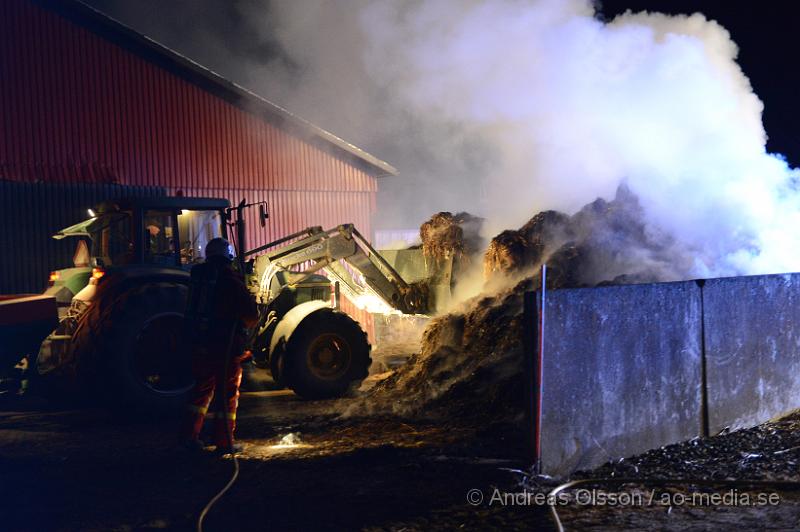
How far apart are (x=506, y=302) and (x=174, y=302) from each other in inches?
164

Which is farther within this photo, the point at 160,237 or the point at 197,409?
the point at 160,237

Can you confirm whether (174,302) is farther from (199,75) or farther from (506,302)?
(199,75)

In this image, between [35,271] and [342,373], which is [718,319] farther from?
[35,271]

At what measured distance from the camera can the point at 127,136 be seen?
580 inches

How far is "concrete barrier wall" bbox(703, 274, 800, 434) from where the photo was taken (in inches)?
259

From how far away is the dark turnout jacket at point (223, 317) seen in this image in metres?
6.77

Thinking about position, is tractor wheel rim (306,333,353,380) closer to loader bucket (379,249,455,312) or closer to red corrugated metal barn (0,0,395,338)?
loader bucket (379,249,455,312)

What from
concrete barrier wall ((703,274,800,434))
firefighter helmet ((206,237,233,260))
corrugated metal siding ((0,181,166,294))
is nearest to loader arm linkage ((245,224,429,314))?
firefighter helmet ((206,237,233,260))

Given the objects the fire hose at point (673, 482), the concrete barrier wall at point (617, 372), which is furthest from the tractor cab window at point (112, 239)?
the fire hose at point (673, 482)

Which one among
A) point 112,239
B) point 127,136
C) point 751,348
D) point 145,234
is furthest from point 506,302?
point 127,136

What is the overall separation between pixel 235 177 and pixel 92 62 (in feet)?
11.8

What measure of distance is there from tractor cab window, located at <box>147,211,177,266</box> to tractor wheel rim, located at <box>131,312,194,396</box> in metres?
1.10

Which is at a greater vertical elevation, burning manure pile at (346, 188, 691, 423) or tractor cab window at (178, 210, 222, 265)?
tractor cab window at (178, 210, 222, 265)

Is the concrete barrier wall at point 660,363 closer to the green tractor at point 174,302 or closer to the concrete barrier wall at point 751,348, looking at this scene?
the concrete barrier wall at point 751,348
